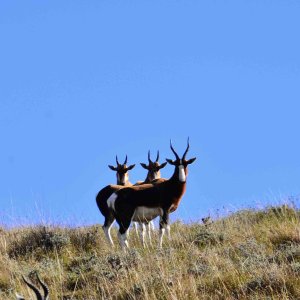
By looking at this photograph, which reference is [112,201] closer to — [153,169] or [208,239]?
[208,239]

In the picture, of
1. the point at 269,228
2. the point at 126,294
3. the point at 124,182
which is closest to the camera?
the point at 126,294

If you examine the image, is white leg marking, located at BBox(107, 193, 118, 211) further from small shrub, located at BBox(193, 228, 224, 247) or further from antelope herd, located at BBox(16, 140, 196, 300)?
small shrub, located at BBox(193, 228, 224, 247)

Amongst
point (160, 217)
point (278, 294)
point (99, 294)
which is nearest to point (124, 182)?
point (160, 217)

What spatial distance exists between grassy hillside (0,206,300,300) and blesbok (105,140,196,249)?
19.1 inches

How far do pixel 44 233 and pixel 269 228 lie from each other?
4.63 metres

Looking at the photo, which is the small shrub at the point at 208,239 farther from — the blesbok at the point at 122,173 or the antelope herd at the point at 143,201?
the blesbok at the point at 122,173

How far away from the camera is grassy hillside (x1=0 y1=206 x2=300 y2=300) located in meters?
10.4

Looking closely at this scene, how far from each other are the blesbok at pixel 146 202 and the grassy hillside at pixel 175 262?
0.49 m

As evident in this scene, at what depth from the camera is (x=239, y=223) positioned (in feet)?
52.2

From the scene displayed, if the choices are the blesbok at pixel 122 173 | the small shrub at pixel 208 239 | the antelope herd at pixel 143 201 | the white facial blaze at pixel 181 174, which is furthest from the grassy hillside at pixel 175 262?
the blesbok at pixel 122 173

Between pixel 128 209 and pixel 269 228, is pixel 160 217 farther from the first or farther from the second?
pixel 269 228

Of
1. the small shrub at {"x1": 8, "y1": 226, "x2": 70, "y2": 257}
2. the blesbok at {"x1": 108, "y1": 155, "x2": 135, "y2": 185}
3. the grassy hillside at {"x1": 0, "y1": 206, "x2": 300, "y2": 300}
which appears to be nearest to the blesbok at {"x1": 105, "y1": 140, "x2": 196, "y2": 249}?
the grassy hillside at {"x1": 0, "y1": 206, "x2": 300, "y2": 300}

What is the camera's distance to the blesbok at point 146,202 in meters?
16.3

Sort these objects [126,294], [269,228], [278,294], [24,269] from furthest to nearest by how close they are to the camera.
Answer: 1. [269,228]
2. [24,269]
3. [126,294]
4. [278,294]
